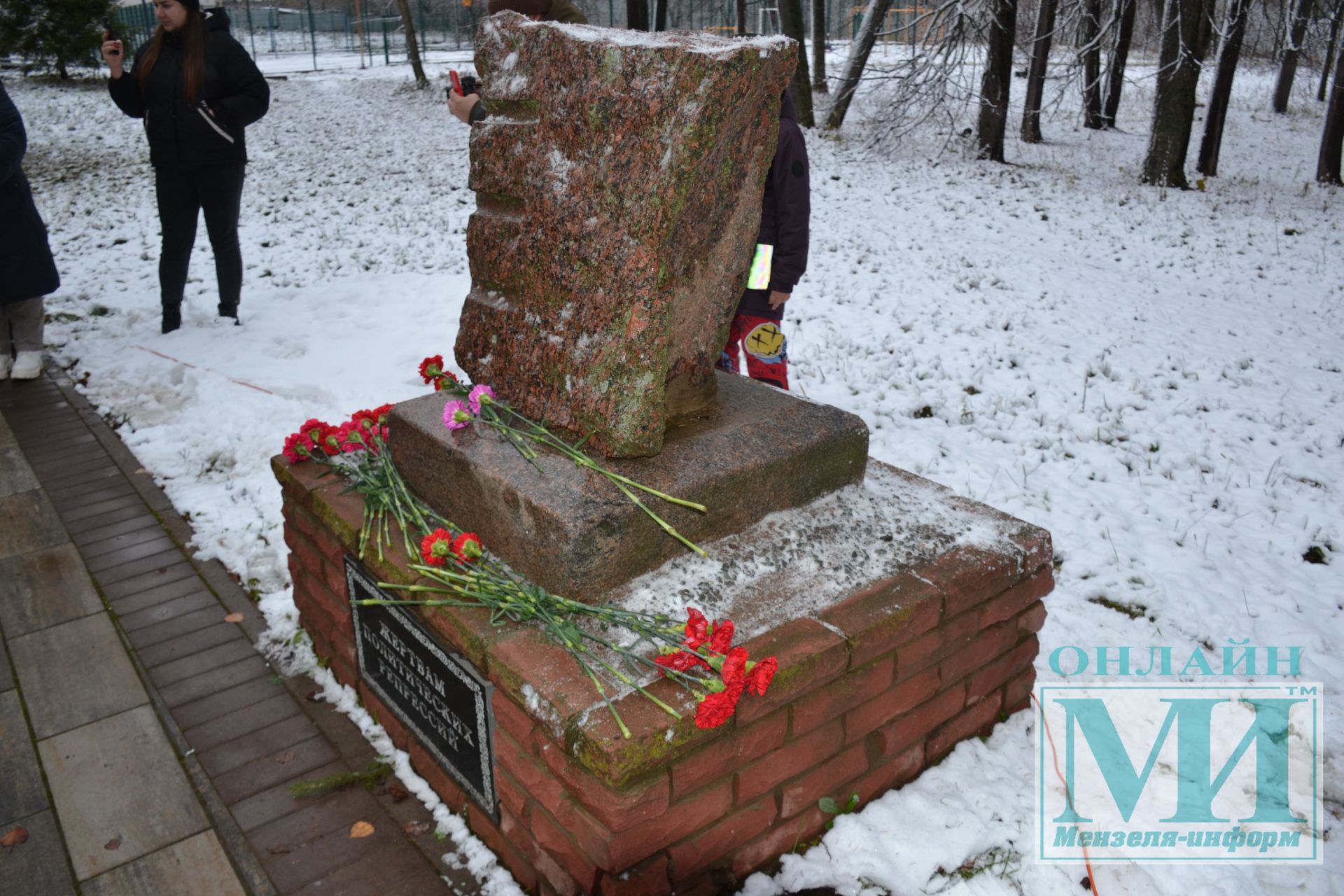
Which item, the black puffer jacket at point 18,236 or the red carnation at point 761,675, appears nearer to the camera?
the red carnation at point 761,675

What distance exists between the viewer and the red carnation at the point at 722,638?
2004 millimetres

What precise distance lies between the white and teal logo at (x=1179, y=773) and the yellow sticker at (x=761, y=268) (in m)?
1.61

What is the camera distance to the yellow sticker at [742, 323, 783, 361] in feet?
12.0

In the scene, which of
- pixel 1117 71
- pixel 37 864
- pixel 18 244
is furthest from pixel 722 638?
pixel 1117 71

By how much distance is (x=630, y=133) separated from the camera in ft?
7.35

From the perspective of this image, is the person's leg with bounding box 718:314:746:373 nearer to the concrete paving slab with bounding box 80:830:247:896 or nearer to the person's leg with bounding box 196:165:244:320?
the concrete paving slab with bounding box 80:830:247:896

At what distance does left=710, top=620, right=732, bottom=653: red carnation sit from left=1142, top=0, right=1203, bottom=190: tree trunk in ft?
35.0

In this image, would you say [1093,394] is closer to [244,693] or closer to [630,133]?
[630,133]

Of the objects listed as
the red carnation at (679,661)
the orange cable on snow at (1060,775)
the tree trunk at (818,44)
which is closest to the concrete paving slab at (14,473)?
the red carnation at (679,661)

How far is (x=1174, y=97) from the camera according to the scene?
35.8 feet

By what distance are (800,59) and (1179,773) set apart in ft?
36.8

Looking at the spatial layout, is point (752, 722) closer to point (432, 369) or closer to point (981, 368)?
point (432, 369)

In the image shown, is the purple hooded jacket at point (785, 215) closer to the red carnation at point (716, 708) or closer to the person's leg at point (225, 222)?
the red carnation at point (716, 708)

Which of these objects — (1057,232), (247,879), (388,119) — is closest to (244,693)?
(247,879)
